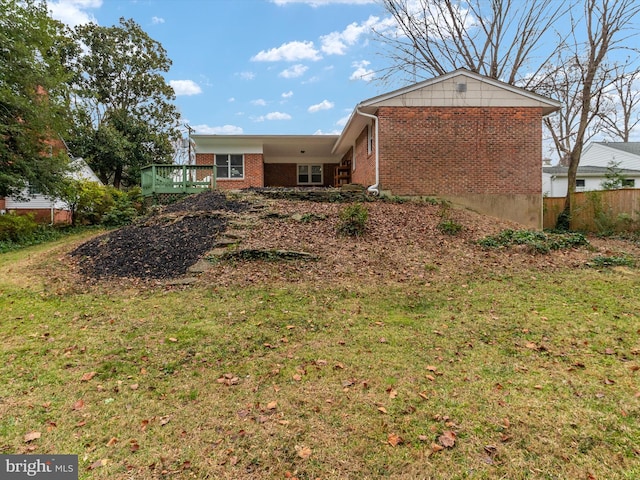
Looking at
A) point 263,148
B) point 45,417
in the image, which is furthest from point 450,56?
point 45,417

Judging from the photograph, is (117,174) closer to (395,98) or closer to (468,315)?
(395,98)

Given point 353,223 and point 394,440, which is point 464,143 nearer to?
point 353,223

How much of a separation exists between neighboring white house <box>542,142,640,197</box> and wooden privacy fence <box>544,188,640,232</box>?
21.4 ft

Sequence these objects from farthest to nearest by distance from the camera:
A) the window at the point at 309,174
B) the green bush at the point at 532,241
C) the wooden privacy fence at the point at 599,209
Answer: the window at the point at 309,174, the wooden privacy fence at the point at 599,209, the green bush at the point at 532,241

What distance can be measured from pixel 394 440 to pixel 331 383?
876 mm

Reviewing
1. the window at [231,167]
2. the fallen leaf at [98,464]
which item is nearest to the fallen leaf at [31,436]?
the fallen leaf at [98,464]

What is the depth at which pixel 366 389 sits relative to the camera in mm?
3168

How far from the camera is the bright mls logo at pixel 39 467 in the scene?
2318 mm

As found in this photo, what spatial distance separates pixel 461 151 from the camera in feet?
39.1

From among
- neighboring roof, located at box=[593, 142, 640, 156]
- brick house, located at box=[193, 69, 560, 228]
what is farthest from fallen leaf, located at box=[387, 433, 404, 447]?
neighboring roof, located at box=[593, 142, 640, 156]

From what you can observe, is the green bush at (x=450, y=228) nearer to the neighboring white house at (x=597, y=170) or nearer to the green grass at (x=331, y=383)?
the green grass at (x=331, y=383)

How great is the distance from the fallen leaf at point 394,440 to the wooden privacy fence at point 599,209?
12.9 meters

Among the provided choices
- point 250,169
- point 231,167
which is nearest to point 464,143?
point 250,169

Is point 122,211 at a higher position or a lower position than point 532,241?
higher
